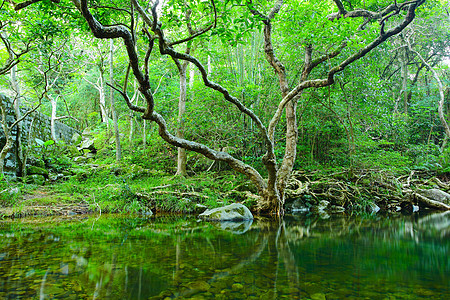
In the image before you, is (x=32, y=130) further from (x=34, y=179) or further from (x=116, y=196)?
(x=116, y=196)

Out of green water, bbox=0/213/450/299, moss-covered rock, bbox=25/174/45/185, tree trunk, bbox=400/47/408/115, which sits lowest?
green water, bbox=0/213/450/299

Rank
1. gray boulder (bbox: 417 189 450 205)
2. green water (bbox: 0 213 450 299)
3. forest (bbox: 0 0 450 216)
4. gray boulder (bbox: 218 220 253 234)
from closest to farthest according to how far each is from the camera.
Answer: green water (bbox: 0 213 450 299) → gray boulder (bbox: 218 220 253 234) → forest (bbox: 0 0 450 216) → gray boulder (bbox: 417 189 450 205)

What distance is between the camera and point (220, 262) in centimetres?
310

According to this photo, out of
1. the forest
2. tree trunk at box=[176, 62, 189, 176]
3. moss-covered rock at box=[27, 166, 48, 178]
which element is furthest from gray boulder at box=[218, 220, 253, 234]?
moss-covered rock at box=[27, 166, 48, 178]

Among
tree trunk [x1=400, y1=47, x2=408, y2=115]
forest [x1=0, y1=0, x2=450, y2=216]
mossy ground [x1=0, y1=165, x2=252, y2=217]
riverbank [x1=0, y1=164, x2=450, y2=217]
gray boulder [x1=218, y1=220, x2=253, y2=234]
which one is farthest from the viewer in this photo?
tree trunk [x1=400, y1=47, x2=408, y2=115]

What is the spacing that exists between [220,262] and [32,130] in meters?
10.7

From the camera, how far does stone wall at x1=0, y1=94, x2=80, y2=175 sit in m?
8.31

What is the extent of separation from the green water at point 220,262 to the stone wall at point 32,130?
13.6ft

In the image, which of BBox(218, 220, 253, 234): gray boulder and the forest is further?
the forest

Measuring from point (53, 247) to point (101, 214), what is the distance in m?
3.54

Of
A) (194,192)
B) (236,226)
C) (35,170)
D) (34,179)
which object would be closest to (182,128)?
(194,192)

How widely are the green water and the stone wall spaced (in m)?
4.16

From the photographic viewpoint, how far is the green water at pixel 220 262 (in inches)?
88.9

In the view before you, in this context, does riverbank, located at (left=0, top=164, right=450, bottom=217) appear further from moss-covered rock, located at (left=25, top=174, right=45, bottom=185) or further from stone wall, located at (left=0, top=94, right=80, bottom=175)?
stone wall, located at (left=0, top=94, right=80, bottom=175)
